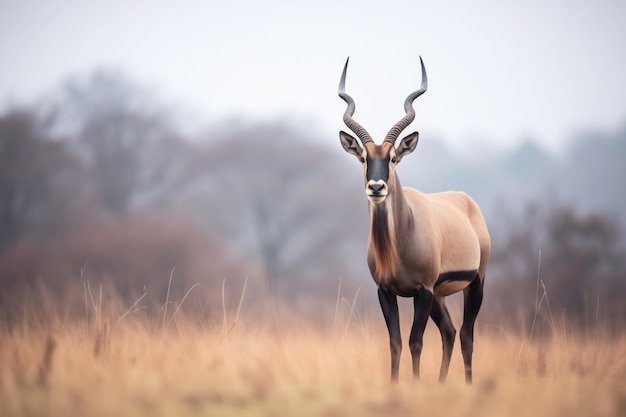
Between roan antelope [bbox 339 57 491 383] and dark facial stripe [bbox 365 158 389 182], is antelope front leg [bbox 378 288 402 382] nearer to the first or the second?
roan antelope [bbox 339 57 491 383]

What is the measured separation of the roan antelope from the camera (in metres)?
8.16

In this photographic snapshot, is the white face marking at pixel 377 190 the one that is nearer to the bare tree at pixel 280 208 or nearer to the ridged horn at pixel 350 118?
the ridged horn at pixel 350 118

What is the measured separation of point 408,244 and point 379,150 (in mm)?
1125

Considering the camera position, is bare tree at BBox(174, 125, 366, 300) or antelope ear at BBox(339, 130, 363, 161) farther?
bare tree at BBox(174, 125, 366, 300)

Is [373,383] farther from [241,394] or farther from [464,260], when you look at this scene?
[464,260]

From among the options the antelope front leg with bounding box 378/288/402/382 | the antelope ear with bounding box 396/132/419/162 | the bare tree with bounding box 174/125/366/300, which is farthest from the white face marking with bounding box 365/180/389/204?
the bare tree with bounding box 174/125/366/300

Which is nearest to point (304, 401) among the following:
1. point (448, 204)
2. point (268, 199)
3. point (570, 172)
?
point (448, 204)

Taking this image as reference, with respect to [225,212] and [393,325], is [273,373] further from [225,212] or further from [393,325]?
[225,212]

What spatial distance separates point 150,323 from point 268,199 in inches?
1414

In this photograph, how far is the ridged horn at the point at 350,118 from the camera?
8.60 meters

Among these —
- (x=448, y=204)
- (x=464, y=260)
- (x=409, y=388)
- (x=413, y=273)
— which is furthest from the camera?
(x=448, y=204)

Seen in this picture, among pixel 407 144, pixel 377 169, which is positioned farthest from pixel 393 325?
pixel 407 144

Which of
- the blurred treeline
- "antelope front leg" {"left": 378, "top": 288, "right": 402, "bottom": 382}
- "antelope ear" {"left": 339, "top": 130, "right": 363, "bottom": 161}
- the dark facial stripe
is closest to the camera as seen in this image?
the dark facial stripe

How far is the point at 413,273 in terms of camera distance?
8258 mm
